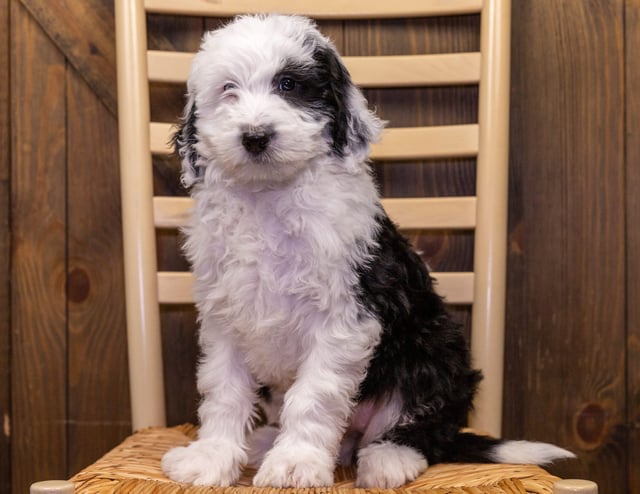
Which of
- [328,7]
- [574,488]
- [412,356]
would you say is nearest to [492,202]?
[412,356]

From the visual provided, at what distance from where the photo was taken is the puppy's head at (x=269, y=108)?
1.04 m

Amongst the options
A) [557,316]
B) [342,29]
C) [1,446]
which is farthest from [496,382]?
[1,446]

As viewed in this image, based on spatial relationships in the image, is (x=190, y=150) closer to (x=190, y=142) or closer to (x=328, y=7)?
(x=190, y=142)

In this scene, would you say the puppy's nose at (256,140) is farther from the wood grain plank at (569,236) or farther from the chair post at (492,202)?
the wood grain plank at (569,236)

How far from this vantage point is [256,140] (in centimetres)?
102

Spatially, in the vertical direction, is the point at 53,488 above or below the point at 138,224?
below

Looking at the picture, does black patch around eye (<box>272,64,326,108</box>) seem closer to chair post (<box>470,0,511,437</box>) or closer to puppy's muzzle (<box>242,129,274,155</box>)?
puppy's muzzle (<box>242,129,274,155</box>)

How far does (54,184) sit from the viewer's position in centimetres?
164

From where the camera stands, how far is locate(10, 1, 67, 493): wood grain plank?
1625 mm

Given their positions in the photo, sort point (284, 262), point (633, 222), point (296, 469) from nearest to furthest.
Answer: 1. point (296, 469)
2. point (284, 262)
3. point (633, 222)

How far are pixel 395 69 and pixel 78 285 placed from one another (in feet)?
2.59

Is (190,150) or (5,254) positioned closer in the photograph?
(190,150)

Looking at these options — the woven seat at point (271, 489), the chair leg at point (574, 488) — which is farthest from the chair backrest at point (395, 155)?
the chair leg at point (574, 488)

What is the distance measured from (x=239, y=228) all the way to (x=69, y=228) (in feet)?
2.20
